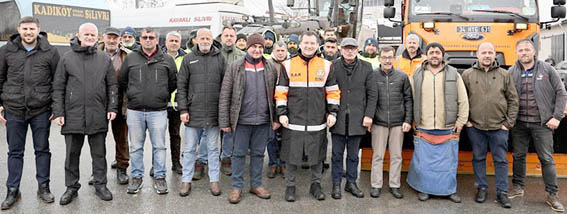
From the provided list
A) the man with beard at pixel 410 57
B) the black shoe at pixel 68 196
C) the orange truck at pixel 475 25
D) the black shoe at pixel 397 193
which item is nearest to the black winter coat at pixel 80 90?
the black shoe at pixel 68 196

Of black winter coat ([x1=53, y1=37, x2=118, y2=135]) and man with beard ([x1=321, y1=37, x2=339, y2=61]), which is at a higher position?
man with beard ([x1=321, y1=37, x2=339, y2=61])

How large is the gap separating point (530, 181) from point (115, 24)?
20473mm

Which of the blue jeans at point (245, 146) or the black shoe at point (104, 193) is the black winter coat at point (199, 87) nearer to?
the blue jeans at point (245, 146)

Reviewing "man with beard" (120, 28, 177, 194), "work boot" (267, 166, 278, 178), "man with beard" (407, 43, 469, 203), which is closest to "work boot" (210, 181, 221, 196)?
"man with beard" (120, 28, 177, 194)

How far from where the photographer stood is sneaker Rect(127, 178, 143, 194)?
5287mm

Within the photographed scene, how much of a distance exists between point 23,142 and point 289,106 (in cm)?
287

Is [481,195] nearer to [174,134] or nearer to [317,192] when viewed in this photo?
[317,192]

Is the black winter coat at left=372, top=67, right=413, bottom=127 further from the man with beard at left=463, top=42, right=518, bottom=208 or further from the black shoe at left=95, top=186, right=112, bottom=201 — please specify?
the black shoe at left=95, top=186, right=112, bottom=201

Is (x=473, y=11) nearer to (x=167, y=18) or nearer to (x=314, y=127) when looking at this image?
(x=314, y=127)

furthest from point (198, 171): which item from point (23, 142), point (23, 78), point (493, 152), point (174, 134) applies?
point (493, 152)

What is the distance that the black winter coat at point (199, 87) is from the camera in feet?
16.7

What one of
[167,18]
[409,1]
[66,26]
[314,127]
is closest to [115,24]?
[167,18]

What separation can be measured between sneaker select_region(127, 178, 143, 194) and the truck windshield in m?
4.84

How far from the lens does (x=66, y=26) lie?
13438mm
